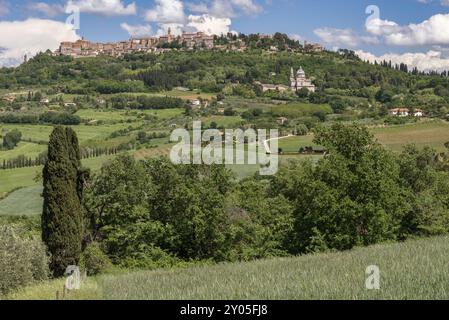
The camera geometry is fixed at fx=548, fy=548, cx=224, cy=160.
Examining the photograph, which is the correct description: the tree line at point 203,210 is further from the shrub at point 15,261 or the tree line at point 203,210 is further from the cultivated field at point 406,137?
the cultivated field at point 406,137

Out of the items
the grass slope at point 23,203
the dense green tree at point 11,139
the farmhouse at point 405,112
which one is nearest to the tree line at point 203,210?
the grass slope at point 23,203

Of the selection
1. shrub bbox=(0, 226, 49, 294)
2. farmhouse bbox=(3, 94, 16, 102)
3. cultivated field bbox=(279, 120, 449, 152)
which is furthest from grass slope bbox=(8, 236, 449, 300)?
farmhouse bbox=(3, 94, 16, 102)

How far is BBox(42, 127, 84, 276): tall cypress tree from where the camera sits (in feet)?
85.5

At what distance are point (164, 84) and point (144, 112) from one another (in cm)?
5044

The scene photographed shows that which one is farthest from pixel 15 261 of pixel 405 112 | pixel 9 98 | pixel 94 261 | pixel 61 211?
pixel 9 98

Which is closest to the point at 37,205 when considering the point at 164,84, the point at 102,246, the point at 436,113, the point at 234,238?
the point at 102,246

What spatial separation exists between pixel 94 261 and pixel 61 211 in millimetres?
3114

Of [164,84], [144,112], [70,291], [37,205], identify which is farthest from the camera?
[164,84]

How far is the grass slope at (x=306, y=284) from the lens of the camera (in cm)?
1129

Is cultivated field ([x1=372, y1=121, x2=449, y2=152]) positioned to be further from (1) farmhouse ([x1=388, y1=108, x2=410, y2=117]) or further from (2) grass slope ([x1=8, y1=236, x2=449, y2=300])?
(2) grass slope ([x1=8, y1=236, x2=449, y2=300])

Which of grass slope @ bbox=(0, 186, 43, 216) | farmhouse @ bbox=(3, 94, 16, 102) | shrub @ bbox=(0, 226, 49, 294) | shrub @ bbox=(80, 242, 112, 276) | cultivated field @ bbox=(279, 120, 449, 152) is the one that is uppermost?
farmhouse @ bbox=(3, 94, 16, 102)

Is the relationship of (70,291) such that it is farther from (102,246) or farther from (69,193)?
(102,246)

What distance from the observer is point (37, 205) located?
228 feet

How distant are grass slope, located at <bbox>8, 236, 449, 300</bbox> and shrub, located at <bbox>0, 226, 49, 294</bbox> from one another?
3.50 metres
